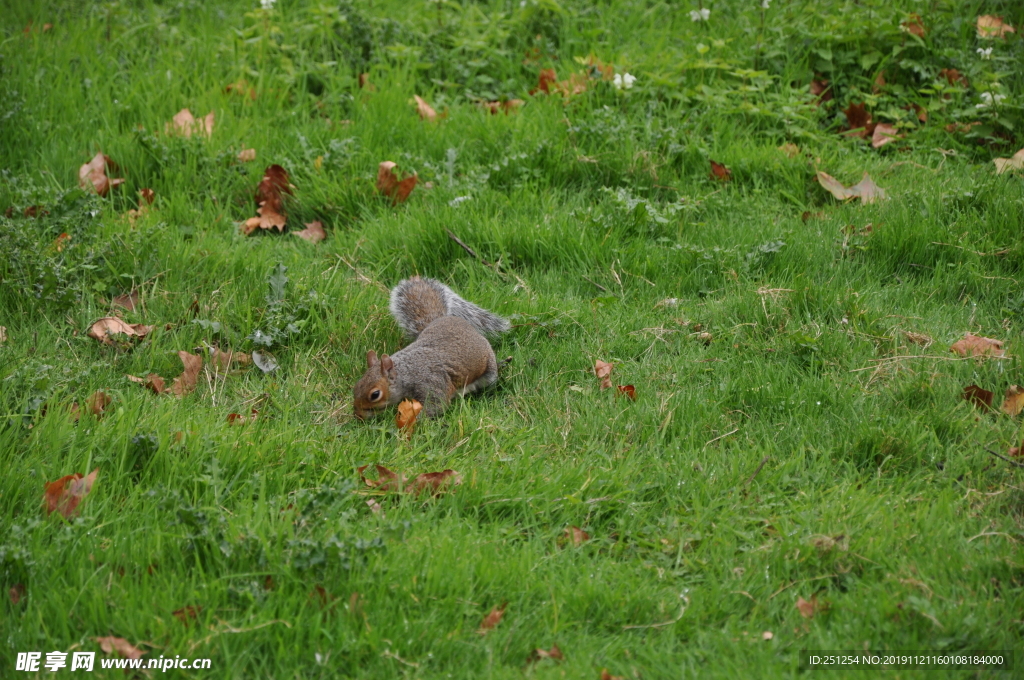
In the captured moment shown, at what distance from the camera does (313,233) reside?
13.2 ft

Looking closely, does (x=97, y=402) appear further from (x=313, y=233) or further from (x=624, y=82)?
(x=624, y=82)

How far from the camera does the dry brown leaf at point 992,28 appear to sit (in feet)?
15.2

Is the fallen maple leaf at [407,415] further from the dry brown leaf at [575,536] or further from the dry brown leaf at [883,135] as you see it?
the dry brown leaf at [883,135]

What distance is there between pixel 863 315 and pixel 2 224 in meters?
3.34

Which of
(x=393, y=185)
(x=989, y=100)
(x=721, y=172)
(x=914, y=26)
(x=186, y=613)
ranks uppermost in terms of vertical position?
(x=914, y=26)

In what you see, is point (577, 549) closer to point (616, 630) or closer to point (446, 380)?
point (616, 630)

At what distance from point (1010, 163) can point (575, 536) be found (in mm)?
2993

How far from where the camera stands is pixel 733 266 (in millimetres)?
3676

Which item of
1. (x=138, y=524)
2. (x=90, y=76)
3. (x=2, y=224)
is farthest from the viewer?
(x=90, y=76)

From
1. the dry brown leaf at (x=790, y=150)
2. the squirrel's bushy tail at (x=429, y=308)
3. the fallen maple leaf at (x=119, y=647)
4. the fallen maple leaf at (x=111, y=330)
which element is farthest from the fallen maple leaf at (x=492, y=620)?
the dry brown leaf at (x=790, y=150)

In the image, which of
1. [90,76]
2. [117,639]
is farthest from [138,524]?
[90,76]

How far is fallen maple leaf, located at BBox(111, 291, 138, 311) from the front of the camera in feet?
11.4

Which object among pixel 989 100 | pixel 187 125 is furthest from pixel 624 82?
pixel 187 125

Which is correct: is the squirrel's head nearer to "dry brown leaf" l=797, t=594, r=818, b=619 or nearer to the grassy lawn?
the grassy lawn
